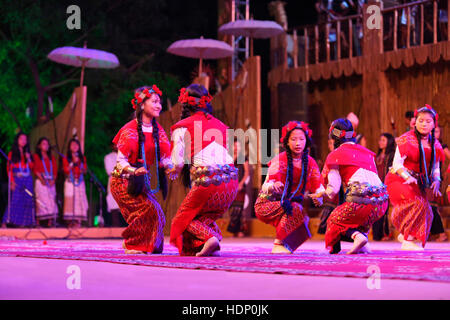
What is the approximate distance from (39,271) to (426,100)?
8276mm

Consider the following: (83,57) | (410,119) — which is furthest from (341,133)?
(83,57)

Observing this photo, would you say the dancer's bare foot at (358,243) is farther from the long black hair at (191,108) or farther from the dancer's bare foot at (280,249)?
the long black hair at (191,108)

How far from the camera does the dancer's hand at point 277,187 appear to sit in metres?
6.01

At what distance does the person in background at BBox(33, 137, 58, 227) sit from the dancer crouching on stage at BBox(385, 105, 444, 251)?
6.08 meters

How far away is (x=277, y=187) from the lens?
604 centimetres

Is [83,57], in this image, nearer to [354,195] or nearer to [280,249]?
[280,249]

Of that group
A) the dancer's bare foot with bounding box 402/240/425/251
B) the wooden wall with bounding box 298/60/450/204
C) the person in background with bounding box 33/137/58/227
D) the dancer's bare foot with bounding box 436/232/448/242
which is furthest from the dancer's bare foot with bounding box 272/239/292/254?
the person in background with bounding box 33/137/58/227

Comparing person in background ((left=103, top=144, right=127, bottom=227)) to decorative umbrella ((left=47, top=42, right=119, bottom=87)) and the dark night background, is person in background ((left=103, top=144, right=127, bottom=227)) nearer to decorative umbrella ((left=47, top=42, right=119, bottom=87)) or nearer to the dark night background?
decorative umbrella ((left=47, top=42, right=119, bottom=87))

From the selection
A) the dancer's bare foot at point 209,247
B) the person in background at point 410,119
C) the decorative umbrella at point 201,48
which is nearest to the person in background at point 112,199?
the decorative umbrella at point 201,48

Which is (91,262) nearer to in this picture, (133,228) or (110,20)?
(133,228)

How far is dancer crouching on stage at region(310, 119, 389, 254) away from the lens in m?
5.85

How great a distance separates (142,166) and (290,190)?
3.85 feet
